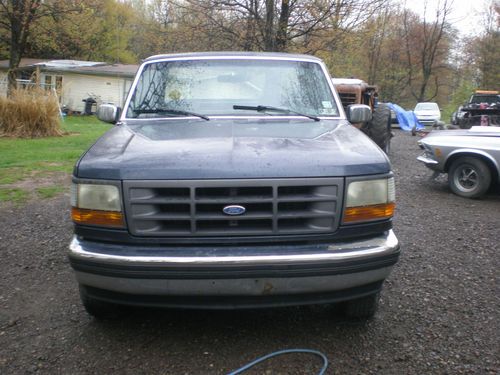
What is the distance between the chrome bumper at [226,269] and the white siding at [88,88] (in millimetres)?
27950

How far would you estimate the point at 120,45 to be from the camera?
42812 millimetres

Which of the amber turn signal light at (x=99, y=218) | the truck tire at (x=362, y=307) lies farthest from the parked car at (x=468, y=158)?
the amber turn signal light at (x=99, y=218)

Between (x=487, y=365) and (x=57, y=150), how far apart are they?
1061 centimetres

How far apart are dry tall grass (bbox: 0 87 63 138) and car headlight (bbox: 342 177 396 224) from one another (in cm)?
1311

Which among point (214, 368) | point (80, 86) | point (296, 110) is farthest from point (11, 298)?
point (80, 86)

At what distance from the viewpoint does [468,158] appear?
23.8 feet

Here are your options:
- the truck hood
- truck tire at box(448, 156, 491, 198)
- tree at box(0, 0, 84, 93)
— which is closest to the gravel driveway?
the truck hood

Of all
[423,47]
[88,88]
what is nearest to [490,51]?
[423,47]

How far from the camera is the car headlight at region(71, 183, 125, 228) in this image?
2.57 metres

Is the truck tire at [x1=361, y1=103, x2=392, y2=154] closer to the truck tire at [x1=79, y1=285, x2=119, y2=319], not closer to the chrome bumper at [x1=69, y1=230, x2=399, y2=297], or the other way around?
the chrome bumper at [x1=69, y1=230, x2=399, y2=297]

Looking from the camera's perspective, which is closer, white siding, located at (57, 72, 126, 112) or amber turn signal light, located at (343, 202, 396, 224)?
amber turn signal light, located at (343, 202, 396, 224)

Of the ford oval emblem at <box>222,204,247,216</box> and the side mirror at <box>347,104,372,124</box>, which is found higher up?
the side mirror at <box>347,104,372,124</box>

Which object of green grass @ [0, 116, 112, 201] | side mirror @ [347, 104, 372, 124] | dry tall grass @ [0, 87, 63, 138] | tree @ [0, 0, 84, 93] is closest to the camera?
side mirror @ [347, 104, 372, 124]

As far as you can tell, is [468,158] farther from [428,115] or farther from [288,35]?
[428,115]
